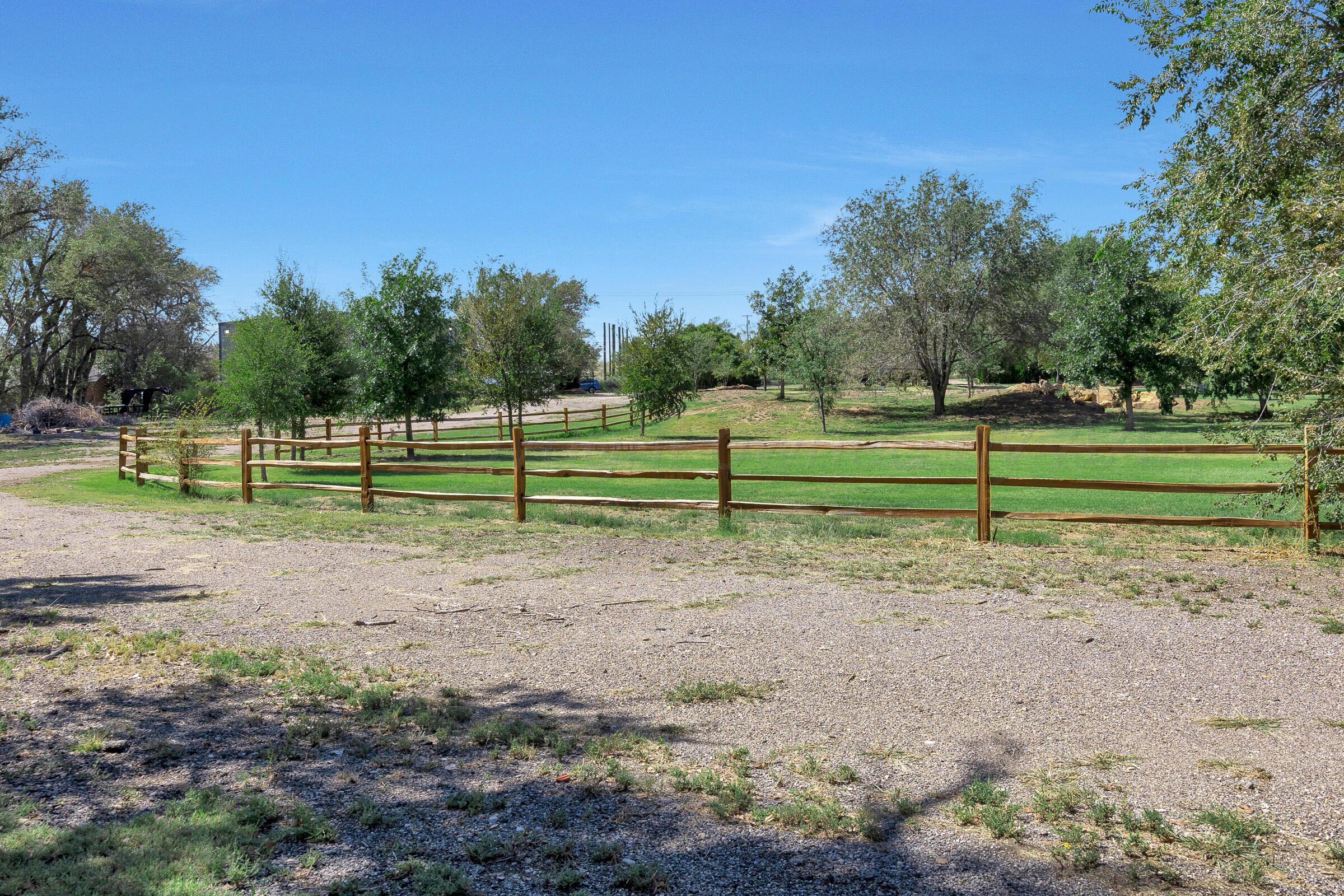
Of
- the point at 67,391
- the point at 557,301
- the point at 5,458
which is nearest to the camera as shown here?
the point at 5,458

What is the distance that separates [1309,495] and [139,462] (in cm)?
2041

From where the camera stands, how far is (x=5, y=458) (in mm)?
30312

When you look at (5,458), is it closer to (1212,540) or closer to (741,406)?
(741,406)

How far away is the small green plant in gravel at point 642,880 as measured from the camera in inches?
127

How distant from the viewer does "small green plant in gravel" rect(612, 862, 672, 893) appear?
3230 mm

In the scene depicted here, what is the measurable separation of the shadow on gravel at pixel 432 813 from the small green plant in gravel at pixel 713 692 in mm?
510

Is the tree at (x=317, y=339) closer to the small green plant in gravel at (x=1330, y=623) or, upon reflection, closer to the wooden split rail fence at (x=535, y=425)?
the wooden split rail fence at (x=535, y=425)

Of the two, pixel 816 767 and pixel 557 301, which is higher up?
pixel 557 301

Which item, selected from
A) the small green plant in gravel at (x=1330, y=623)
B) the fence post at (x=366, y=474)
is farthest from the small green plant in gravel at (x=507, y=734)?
the fence post at (x=366, y=474)

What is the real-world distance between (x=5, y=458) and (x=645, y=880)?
1368 inches

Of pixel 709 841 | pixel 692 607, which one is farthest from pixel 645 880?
pixel 692 607

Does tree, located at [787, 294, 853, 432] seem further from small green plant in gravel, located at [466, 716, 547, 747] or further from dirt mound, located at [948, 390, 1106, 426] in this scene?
small green plant in gravel, located at [466, 716, 547, 747]

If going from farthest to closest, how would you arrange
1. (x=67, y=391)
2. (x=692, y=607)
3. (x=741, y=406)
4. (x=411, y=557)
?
(x=67, y=391) → (x=741, y=406) → (x=411, y=557) → (x=692, y=607)

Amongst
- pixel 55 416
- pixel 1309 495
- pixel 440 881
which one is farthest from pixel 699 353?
pixel 440 881
